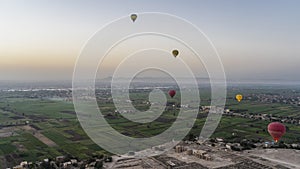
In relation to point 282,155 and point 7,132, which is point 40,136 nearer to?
point 7,132

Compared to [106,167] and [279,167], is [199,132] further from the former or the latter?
[106,167]

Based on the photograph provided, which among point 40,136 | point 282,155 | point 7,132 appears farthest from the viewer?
point 7,132

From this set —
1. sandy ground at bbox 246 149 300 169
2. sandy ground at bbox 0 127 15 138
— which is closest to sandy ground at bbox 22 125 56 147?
sandy ground at bbox 0 127 15 138

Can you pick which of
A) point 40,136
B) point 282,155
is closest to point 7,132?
point 40,136

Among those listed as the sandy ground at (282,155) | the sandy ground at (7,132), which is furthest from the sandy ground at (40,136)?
the sandy ground at (282,155)

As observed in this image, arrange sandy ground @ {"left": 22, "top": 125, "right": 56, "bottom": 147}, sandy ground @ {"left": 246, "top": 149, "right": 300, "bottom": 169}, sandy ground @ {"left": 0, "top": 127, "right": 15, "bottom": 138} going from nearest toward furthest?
sandy ground @ {"left": 246, "top": 149, "right": 300, "bottom": 169}, sandy ground @ {"left": 22, "top": 125, "right": 56, "bottom": 147}, sandy ground @ {"left": 0, "top": 127, "right": 15, "bottom": 138}

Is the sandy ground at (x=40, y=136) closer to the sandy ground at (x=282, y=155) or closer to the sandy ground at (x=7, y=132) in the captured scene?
the sandy ground at (x=7, y=132)

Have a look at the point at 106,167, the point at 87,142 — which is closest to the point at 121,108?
the point at 87,142

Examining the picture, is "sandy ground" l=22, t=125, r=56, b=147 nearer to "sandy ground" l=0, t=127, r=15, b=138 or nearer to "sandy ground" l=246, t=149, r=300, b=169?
"sandy ground" l=0, t=127, r=15, b=138
